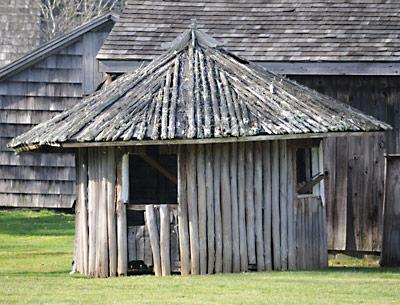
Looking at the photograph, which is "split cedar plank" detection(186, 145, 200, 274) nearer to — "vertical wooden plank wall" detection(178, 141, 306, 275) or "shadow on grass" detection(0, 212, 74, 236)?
"vertical wooden plank wall" detection(178, 141, 306, 275)

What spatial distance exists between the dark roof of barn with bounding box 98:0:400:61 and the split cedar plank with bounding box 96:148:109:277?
14.4 ft

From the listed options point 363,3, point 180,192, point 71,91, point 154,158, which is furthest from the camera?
point 71,91

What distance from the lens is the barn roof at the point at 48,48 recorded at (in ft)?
108

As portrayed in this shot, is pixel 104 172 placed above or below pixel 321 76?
below

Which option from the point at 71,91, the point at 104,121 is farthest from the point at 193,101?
the point at 71,91

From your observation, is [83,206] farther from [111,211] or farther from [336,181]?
[336,181]

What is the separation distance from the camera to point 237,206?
69.5ft

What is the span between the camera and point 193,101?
21.7m

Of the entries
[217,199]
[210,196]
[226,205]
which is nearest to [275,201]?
[226,205]

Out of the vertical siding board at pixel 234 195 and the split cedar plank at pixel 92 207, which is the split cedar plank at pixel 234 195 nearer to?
the vertical siding board at pixel 234 195

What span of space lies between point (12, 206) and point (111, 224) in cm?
1262

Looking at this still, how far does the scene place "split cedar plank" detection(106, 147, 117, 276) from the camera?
21406mm

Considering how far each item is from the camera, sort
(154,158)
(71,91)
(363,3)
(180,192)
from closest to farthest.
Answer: (180,192) < (154,158) < (363,3) < (71,91)

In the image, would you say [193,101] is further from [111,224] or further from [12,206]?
[12,206]
